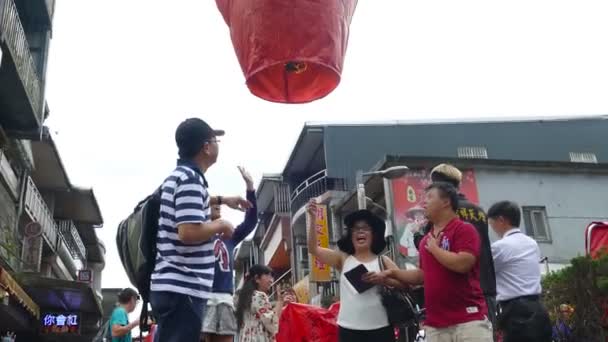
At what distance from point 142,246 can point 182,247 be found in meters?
0.23

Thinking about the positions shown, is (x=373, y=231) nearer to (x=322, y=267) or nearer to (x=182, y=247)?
(x=182, y=247)

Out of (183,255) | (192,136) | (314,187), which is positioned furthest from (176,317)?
(314,187)

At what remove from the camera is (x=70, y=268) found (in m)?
26.9

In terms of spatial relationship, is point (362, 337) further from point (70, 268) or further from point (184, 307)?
point (70, 268)

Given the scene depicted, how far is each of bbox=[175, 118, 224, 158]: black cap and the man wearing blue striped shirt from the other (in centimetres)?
10

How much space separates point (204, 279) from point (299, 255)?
25.4 meters

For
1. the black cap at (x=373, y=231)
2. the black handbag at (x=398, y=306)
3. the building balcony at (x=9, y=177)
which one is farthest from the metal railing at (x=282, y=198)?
the black handbag at (x=398, y=306)

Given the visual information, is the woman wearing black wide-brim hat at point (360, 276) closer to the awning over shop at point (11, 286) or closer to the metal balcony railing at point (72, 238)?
the awning over shop at point (11, 286)

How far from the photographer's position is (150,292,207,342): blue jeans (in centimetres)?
335

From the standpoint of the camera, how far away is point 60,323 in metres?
20.8

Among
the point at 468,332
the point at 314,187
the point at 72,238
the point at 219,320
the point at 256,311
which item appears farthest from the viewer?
the point at 314,187

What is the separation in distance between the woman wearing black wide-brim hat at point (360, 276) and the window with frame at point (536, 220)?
737 inches

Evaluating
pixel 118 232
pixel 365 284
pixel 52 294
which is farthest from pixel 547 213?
pixel 118 232

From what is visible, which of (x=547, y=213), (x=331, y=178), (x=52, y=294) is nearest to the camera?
(x=52, y=294)
